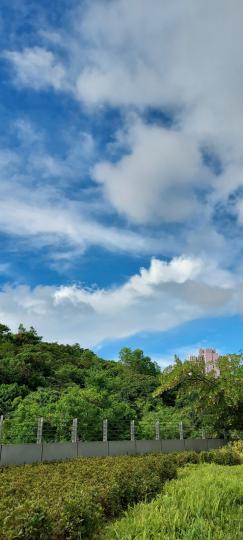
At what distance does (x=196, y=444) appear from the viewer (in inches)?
814

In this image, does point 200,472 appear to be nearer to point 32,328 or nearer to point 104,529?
point 104,529

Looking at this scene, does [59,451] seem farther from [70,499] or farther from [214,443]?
[214,443]

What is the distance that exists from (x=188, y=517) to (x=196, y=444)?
1603 centimetres

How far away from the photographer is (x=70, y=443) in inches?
571

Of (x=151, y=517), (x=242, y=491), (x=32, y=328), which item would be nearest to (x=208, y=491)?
(x=242, y=491)

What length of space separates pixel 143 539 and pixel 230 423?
16135mm

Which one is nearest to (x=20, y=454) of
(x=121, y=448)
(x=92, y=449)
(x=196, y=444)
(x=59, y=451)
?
(x=59, y=451)

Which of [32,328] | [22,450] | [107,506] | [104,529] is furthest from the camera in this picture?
[32,328]

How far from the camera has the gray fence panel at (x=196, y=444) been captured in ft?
66.4

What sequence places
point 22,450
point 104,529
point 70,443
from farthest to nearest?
point 70,443, point 22,450, point 104,529

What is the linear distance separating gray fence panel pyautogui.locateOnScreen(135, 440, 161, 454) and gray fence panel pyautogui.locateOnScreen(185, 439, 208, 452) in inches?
78.7

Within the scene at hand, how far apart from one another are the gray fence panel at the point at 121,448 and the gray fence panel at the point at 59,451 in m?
1.92

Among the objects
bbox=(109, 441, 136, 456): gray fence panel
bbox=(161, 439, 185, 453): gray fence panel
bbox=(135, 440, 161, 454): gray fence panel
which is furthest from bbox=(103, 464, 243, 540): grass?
bbox=(161, 439, 185, 453): gray fence panel

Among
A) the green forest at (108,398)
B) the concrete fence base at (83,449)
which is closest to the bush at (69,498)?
the concrete fence base at (83,449)
